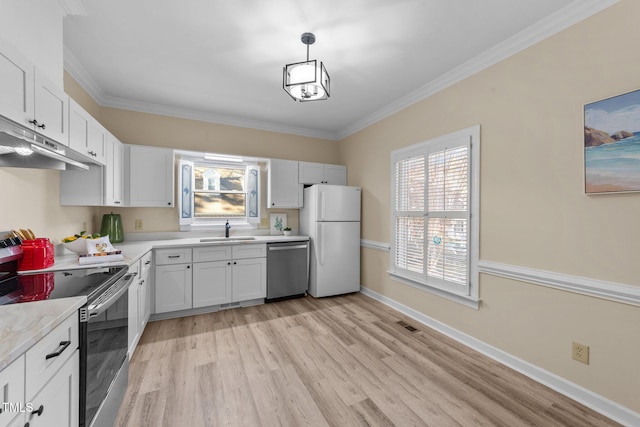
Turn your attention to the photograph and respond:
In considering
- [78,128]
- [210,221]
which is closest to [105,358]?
[78,128]

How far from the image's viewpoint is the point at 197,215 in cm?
391

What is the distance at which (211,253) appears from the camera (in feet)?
11.1

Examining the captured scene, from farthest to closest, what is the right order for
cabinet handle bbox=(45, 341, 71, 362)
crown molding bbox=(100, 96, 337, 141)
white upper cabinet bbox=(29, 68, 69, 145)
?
crown molding bbox=(100, 96, 337, 141), white upper cabinet bbox=(29, 68, 69, 145), cabinet handle bbox=(45, 341, 71, 362)

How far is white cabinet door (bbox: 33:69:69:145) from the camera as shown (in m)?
1.48

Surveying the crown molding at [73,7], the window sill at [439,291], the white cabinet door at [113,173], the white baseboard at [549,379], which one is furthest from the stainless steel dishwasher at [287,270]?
the crown molding at [73,7]

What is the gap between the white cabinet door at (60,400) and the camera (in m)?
0.98

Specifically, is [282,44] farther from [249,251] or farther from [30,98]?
[249,251]

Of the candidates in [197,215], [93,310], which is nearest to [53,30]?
[93,310]

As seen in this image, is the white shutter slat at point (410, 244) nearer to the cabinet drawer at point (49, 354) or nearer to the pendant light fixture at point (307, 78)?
the pendant light fixture at point (307, 78)

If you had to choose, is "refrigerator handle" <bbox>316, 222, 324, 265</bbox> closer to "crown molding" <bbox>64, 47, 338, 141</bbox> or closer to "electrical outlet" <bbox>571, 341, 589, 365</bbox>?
"crown molding" <bbox>64, 47, 338, 141</bbox>

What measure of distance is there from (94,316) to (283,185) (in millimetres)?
3052

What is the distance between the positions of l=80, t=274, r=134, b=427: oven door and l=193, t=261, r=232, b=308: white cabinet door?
4.50ft

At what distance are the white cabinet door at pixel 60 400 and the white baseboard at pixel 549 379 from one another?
2.94m

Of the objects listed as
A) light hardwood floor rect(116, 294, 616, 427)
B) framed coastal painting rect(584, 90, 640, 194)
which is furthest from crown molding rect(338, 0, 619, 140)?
light hardwood floor rect(116, 294, 616, 427)
